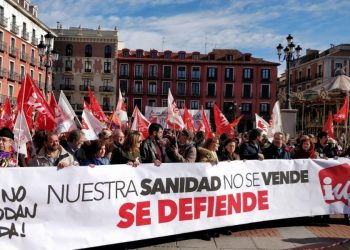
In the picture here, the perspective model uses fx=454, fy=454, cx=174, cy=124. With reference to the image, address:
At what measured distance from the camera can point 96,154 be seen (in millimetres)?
5617

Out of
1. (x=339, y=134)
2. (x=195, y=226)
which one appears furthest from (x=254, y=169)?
(x=339, y=134)

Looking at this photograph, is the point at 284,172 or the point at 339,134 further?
the point at 339,134

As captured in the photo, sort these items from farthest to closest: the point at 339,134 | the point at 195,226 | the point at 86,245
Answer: the point at 339,134 → the point at 195,226 → the point at 86,245

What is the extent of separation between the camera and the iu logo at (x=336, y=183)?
23.7 ft

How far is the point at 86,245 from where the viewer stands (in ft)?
16.7

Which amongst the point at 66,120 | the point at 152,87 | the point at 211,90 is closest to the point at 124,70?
the point at 152,87

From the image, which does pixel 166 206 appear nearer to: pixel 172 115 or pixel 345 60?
pixel 172 115

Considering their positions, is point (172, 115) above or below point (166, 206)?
above

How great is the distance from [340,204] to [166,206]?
3.16 meters

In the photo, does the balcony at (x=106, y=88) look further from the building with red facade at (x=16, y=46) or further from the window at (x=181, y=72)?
the building with red facade at (x=16, y=46)

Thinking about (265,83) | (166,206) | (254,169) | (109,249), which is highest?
(265,83)

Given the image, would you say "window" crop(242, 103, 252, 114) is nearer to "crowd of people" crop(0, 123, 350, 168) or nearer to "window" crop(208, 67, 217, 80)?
"window" crop(208, 67, 217, 80)

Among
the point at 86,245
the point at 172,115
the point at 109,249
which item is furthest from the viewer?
the point at 172,115

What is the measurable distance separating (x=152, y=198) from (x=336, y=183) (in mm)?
3316
